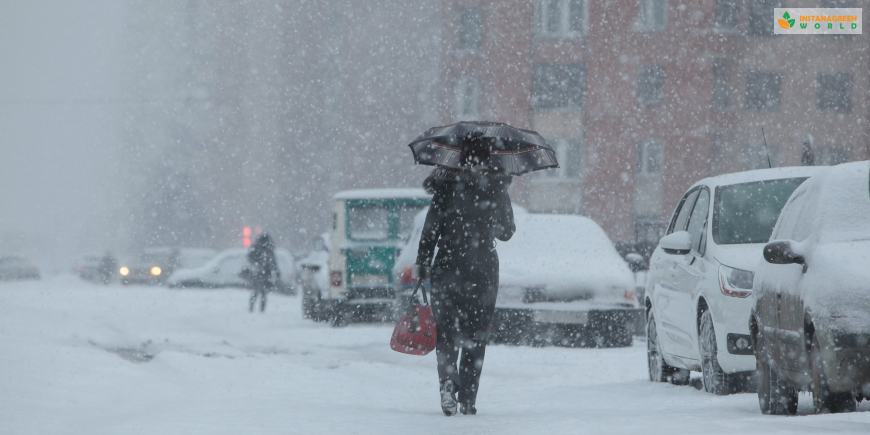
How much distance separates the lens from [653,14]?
150 ft

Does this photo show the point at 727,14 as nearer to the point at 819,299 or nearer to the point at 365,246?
the point at 365,246

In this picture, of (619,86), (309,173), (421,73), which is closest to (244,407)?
(619,86)

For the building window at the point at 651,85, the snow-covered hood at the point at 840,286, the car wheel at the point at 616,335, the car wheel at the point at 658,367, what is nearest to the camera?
the snow-covered hood at the point at 840,286

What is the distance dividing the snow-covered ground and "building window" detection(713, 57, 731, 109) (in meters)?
31.6

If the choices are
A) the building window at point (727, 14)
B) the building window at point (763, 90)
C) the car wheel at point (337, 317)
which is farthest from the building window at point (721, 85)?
the car wheel at point (337, 317)

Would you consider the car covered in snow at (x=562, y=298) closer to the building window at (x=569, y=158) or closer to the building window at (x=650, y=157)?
the building window at (x=650, y=157)

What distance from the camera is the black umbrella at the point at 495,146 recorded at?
7.70 metres

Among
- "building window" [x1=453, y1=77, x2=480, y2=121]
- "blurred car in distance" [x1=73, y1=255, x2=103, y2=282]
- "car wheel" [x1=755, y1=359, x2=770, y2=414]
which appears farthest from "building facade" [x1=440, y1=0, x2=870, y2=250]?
"car wheel" [x1=755, y1=359, x2=770, y2=414]

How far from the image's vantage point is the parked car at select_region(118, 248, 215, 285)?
41.3 m

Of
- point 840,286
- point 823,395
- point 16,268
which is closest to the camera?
point 840,286


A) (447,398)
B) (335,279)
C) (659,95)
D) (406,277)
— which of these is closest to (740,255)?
(447,398)

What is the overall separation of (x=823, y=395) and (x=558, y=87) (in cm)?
4225

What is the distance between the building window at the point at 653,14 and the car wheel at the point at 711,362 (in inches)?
1538

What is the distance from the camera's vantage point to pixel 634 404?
24.7ft
